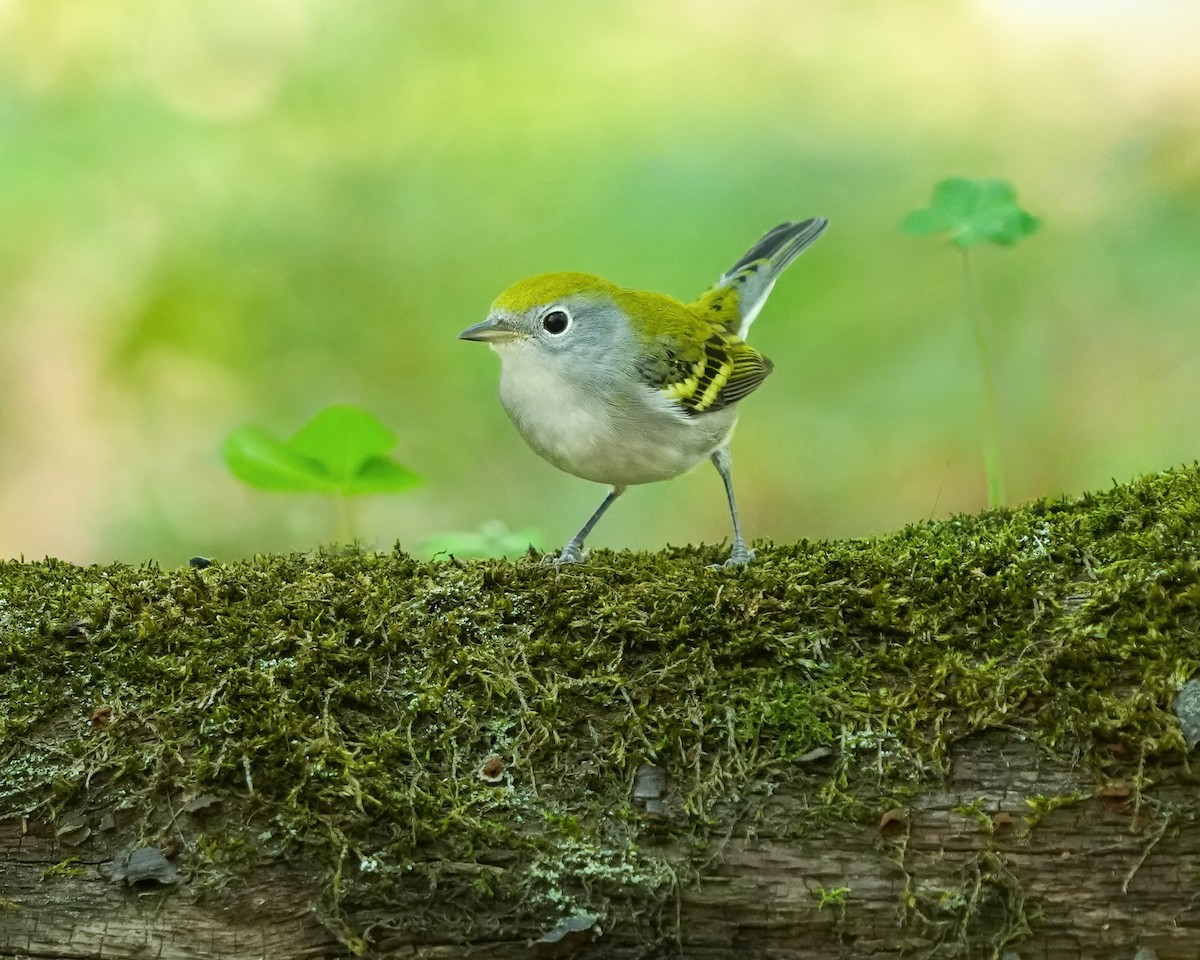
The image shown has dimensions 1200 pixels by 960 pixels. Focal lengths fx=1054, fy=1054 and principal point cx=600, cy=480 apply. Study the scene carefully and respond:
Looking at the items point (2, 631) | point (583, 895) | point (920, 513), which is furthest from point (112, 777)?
point (920, 513)

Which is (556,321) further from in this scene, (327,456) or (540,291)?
(327,456)

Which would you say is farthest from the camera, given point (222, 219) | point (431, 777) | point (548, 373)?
point (222, 219)

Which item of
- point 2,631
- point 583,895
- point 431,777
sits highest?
point 2,631

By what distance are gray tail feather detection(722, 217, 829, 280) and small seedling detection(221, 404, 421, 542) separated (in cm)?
194

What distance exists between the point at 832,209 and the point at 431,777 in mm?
5667

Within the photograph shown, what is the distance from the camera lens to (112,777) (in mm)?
2293

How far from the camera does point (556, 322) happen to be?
12.1 feet

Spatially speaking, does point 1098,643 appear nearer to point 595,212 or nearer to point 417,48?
point 595,212

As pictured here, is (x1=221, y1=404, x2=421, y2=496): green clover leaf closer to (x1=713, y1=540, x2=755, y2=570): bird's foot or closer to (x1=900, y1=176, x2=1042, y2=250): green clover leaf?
(x1=713, y1=540, x2=755, y2=570): bird's foot

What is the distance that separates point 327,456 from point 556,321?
3.54 ft

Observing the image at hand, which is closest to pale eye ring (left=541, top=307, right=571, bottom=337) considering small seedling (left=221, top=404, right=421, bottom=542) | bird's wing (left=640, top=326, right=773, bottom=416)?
bird's wing (left=640, top=326, right=773, bottom=416)

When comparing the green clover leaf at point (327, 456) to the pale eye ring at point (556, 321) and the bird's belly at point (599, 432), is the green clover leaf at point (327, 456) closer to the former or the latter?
the bird's belly at point (599, 432)

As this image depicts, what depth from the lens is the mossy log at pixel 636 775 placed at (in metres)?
2.12

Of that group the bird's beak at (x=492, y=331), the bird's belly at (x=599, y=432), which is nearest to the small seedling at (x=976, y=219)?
the bird's belly at (x=599, y=432)
